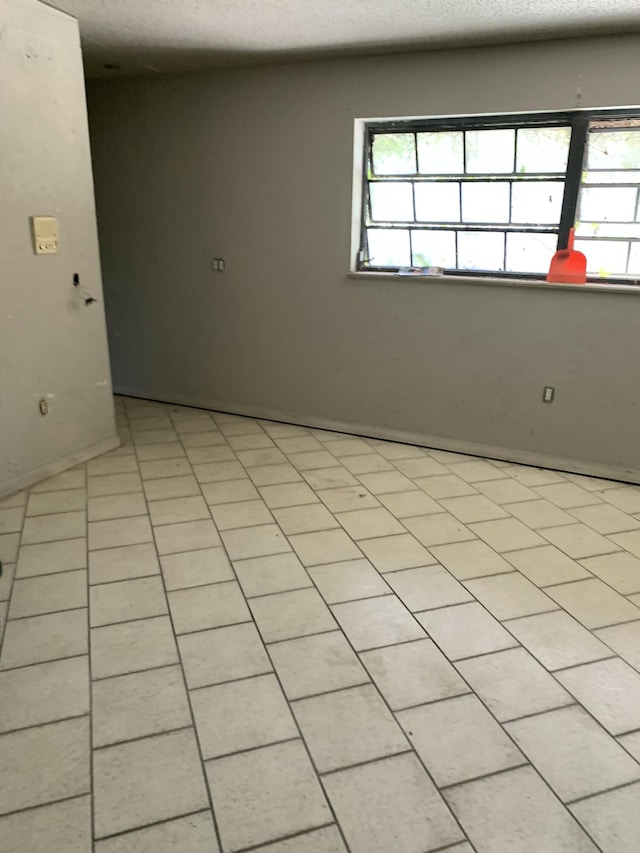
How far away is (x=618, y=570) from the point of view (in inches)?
98.4

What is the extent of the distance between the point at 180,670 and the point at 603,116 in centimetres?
336

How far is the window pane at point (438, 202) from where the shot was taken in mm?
3568

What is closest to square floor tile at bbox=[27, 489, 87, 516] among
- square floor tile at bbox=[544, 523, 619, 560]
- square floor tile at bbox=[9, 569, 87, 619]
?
square floor tile at bbox=[9, 569, 87, 619]

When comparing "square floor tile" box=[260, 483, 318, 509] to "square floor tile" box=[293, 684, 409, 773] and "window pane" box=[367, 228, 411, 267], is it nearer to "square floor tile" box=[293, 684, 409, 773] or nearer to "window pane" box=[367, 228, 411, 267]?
"square floor tile" box=[293, 684, 409, 773]

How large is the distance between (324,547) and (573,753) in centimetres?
127

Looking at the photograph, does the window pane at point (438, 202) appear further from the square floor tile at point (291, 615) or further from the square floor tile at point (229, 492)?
the square floor tile at point (291, 615)

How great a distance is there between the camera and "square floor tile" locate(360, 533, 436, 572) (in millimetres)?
2484

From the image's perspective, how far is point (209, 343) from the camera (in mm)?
4367

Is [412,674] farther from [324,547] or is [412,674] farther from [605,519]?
[605,519]

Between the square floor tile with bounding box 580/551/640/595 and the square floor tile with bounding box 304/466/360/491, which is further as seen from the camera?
the square floor tile with bounding box 304/466/360/491

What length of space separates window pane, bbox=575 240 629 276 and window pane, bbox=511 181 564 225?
23cm

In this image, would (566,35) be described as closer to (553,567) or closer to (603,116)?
(603,116)

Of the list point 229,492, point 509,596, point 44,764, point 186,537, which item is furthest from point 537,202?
point 44,764

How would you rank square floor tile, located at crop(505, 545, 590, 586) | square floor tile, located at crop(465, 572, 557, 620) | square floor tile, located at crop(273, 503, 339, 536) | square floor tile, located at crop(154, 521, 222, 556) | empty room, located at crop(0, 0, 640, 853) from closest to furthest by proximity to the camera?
empty room, located at crop(0, 0, 640, 853), square floor tile, located at crop(465, 572, 557, 620), square floor tile, located at crop(505, 545, 590, 586), square floor tile, located at crop(154, 521, 222, 556), square floor tile, located at crop(273, 503, 339, 536)
